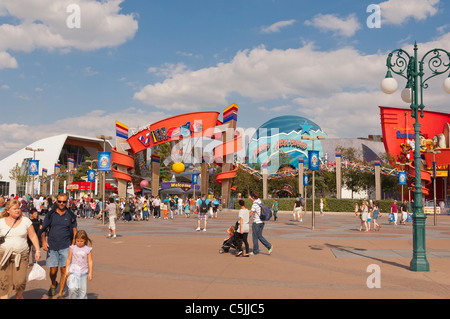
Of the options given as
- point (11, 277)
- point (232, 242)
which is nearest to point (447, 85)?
point (232, 242)

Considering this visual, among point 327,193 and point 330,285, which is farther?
point 327,193

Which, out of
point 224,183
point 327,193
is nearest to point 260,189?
point 327,193

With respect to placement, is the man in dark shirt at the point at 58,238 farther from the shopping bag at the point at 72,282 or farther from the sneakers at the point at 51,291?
the shopping bag at the point at 72,282

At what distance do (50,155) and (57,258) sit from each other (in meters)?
92.4

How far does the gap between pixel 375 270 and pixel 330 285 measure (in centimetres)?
224

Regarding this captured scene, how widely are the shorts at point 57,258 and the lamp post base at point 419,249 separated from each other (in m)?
7.68

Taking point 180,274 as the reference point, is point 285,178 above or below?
above

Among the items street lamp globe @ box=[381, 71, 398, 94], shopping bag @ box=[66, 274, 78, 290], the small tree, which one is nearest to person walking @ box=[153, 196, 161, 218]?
street lamp globe @ box=[381, 71, 398, 94]

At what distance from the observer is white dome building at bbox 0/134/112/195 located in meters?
92.6

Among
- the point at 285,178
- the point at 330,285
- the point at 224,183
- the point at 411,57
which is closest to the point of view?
the point at 330,285

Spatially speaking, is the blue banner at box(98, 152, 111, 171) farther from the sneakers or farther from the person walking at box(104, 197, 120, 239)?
the sneakers

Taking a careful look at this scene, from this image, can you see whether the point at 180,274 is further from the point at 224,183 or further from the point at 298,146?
the point at 298,146

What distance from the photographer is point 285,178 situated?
61438 millimetres

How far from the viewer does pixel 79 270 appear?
6090mm
